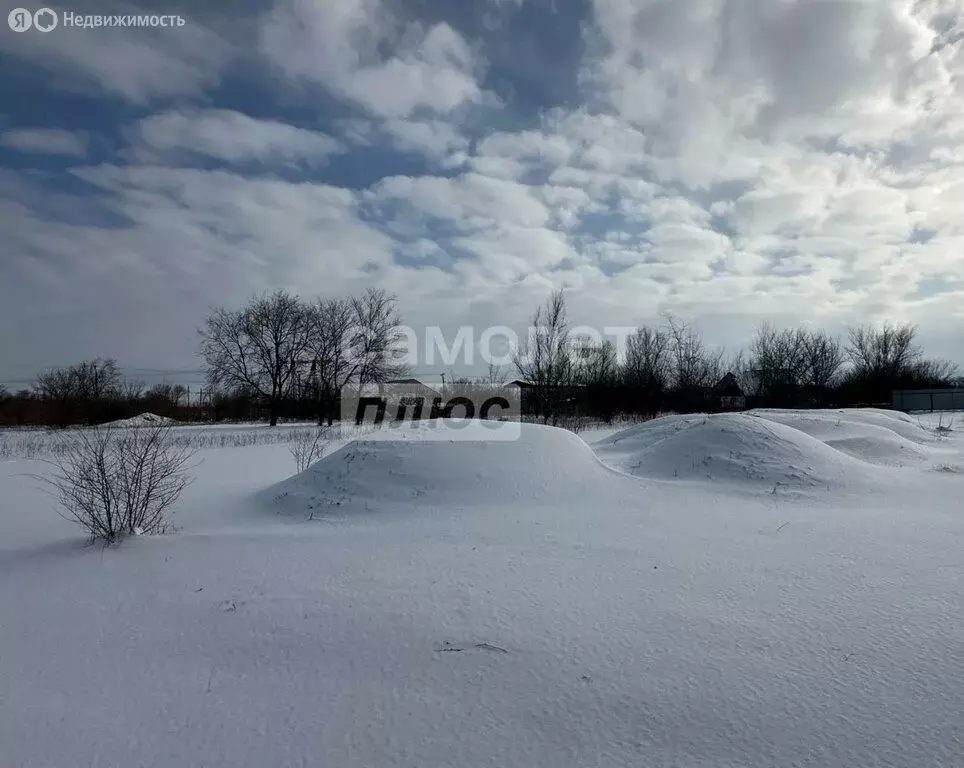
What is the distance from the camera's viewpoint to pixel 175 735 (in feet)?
8.79

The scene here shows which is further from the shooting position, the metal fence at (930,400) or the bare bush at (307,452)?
the metal fence at (930,400)

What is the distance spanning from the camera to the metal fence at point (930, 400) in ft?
126

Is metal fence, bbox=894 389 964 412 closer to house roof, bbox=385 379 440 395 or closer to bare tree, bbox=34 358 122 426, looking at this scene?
house roof, bbox=385 379 440 395

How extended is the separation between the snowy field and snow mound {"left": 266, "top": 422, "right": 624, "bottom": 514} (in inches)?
5.7

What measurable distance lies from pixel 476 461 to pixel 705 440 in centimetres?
530

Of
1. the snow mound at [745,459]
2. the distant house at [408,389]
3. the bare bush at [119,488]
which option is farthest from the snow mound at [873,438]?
the distant house at [408,389]

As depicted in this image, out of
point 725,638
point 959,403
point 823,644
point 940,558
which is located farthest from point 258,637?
point 959,403

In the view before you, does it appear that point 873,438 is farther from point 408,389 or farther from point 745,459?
→ point 408,389

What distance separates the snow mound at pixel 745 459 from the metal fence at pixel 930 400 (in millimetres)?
36377

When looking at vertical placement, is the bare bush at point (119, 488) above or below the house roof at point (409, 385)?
below

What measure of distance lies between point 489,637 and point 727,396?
133ft

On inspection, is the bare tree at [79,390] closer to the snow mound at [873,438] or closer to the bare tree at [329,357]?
the bare tree at [329,357]

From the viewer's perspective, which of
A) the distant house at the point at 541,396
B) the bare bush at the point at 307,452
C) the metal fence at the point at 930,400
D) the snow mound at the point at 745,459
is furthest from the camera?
the metal fence at the point at 930,400

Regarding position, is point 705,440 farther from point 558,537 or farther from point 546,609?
point 546,609
